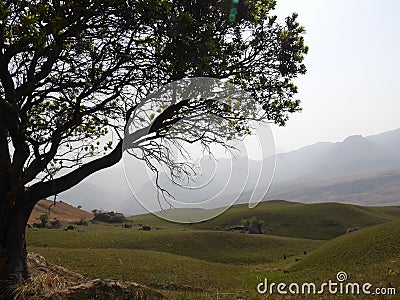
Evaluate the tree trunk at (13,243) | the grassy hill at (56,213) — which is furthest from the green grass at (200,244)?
the grassy hill at (56,213)

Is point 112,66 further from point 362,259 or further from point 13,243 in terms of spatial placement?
point 362,259

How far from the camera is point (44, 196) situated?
15484 mm

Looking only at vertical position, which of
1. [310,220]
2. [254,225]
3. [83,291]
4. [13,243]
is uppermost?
[13,243]

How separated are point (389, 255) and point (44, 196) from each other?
29902 millimetres

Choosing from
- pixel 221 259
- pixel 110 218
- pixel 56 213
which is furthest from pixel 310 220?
pixel 56 213

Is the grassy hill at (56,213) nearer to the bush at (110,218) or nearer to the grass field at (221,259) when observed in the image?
the bush at (110,218)

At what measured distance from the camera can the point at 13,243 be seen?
14.7 meters

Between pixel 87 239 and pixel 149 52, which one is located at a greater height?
pixel 149 52

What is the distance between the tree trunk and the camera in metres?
14.2

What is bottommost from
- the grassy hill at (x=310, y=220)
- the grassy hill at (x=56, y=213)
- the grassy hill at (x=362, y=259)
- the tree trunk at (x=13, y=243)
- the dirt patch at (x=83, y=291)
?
the grassy hill at (x=310, y=220)

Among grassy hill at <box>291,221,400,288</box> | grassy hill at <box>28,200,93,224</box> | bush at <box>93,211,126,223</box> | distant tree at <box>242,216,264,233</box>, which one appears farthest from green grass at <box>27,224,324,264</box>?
grassy hill at <box>28,200,93,224</box>

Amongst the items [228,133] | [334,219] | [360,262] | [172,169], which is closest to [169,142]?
[172,169]

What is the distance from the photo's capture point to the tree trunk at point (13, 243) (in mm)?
14180

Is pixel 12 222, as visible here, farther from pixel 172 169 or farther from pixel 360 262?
pixel 360 262
